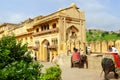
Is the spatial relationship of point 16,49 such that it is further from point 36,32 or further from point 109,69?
point 36,32

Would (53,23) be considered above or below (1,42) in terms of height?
above

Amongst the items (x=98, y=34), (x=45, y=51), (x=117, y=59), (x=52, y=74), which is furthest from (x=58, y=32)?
(x=98, y=34)

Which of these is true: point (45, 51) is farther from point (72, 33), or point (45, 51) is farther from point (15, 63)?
point (15, 63)

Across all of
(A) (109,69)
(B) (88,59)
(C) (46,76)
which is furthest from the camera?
(B) (88,59)

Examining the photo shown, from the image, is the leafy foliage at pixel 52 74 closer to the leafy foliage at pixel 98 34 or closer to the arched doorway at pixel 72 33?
the arched doorway at pixel 72 33

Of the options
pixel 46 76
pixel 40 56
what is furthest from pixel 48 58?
pixel 46 76

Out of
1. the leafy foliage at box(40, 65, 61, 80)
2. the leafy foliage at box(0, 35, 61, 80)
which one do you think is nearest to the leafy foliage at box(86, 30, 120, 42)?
the leafy foliage at box(40, 65, 61, 80)

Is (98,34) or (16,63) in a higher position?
(98,34)

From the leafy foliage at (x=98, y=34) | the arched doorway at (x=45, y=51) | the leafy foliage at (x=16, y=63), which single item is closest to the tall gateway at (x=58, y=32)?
the arched doorway at (x=45, y=51)

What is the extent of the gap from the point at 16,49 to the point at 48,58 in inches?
1296

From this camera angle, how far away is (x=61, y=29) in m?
38.2

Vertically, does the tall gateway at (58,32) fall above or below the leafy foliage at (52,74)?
above

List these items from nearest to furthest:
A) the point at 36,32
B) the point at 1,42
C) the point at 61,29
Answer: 1. the point at 1,42
2. the point at 61,29
3. the point at 36,32

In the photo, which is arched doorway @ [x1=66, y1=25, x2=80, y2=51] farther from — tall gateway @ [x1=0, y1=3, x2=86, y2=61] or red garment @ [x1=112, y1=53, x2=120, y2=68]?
red garment @ [x1=112, y1=53, x2=120, y2=68]
